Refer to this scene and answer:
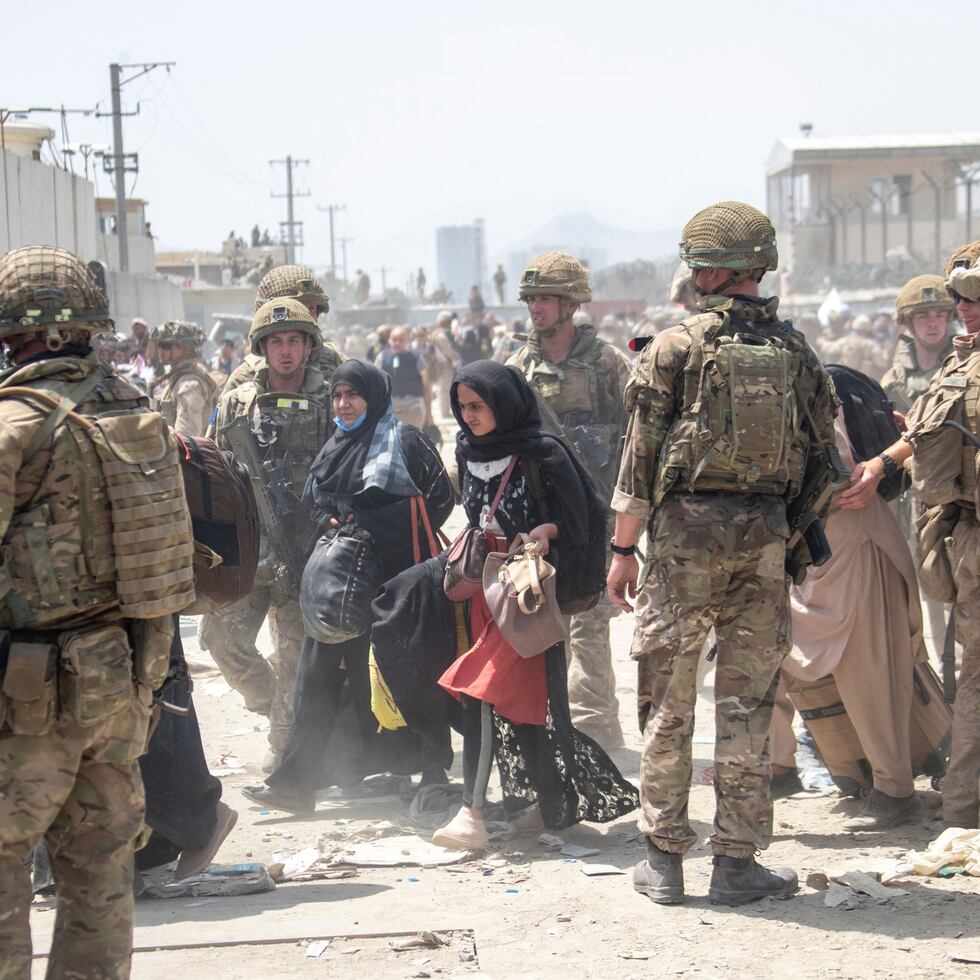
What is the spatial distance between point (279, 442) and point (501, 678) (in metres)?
2.00

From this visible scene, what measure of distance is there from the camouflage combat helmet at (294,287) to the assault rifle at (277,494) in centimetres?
114

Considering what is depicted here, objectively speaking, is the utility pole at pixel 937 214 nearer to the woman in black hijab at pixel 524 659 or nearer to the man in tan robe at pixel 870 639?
the man in tan robe at pixel 870 639

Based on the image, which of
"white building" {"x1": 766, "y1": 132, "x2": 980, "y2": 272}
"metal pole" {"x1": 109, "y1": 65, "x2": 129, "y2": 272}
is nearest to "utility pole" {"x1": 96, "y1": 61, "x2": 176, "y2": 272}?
"metal pole" {"x1": 109, "y1": 65, "x2": 129, "y2": 272}

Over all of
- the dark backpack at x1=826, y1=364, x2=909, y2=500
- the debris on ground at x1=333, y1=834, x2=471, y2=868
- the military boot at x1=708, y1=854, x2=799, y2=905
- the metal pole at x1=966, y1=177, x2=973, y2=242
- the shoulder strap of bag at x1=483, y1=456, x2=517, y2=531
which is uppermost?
the metal pole at x1=966, y1=177, x2=973, y2=242

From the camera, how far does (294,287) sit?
809cm

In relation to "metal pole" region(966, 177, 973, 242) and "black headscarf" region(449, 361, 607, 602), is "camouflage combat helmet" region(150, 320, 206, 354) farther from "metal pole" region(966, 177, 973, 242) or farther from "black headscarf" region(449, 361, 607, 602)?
"metal pole" region(966, 177, 973, 242)

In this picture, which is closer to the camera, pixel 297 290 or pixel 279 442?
pixel 279 442

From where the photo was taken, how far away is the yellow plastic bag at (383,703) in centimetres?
616

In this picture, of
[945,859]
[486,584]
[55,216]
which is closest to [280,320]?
[486,584]

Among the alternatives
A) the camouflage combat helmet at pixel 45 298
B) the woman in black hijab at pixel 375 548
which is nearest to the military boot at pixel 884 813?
the woman in black hijab at pixel 375 548

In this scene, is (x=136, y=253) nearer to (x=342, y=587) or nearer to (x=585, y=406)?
(x=585, y=406)

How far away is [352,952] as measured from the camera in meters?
4.68

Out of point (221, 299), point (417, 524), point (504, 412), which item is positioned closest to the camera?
point (504, 412)

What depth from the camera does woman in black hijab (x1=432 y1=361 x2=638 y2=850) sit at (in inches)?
227
